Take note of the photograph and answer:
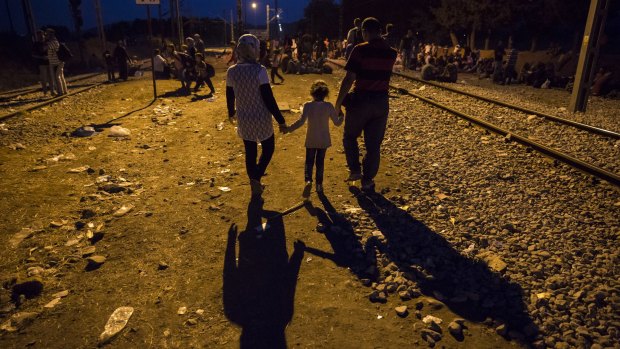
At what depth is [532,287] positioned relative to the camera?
122 inches

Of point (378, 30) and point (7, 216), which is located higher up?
point (378, 30)

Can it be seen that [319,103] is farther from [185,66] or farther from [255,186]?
[185,66]

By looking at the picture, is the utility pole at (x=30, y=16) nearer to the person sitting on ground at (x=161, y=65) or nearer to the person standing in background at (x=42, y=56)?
the person sitting on ground at (x=161, y=65)

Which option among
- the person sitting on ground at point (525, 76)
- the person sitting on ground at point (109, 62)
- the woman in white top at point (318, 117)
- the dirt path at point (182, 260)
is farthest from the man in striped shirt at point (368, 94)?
the person sitting on ground at point (109, 62)

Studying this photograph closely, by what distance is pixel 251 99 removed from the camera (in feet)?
14.3

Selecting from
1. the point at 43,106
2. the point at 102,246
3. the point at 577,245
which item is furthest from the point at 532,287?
the point at 43,106

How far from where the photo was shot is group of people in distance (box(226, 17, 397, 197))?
4.27m

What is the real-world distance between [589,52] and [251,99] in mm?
11233

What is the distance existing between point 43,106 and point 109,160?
6.28 metres

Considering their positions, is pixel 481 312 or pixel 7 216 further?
pixel 7 216

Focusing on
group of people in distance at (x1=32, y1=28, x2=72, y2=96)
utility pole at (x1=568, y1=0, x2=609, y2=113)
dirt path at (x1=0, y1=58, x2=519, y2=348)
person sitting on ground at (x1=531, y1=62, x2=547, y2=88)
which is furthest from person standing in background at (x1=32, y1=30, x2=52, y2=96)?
person sitting on ground at (x1=531, y1=62, x2=547, y2=88)

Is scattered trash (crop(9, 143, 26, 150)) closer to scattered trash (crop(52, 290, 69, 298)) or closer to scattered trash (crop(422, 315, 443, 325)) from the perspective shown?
scattered trash (crop(52, 290, 69, 298))

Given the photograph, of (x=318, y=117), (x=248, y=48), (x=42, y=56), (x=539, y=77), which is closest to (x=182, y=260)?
(x=318, y=117)

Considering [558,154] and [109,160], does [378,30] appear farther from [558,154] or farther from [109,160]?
[109,160]
